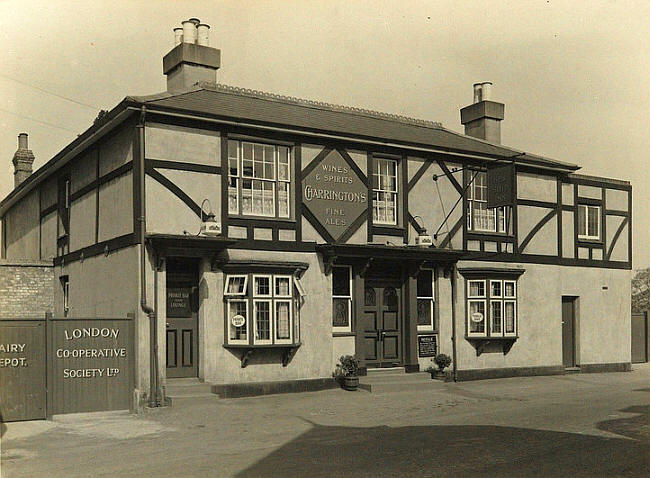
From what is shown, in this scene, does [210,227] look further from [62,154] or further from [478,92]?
[478,92]

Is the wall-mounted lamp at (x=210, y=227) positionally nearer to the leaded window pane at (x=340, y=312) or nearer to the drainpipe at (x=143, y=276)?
the drainpipe at (x=143, y=276)

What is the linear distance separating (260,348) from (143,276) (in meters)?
3.17

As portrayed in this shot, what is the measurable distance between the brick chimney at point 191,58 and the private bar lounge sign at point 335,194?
13.4 feet

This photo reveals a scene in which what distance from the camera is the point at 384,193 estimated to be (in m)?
19.2

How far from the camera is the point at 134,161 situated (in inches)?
611

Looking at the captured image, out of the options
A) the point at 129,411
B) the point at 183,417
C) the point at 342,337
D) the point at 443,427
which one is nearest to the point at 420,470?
the point at 443,427

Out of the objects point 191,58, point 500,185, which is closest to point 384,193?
point 500,185

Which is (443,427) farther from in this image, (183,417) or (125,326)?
(125,326)

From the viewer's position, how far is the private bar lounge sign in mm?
17766

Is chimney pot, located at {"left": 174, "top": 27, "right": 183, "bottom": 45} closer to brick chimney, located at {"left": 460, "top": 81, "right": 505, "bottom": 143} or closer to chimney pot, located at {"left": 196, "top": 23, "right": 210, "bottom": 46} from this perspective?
chimney pot, located at {"left": 196, "top": 23, "right": 210, "bottom": 46}

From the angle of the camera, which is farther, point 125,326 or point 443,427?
point 125,326

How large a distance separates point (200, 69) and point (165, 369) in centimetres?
810

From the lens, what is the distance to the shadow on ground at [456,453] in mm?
8828

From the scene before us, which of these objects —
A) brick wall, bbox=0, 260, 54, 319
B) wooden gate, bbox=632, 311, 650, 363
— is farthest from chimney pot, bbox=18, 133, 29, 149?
wooden gate, bbox=632, 311, 650, 363
